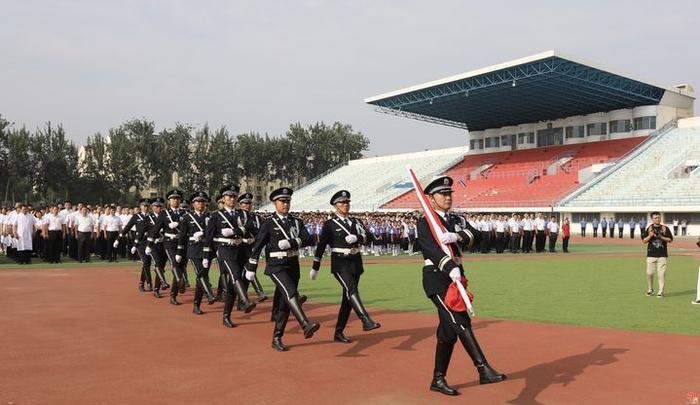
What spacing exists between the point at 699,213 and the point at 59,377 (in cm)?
4071

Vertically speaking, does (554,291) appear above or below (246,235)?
below

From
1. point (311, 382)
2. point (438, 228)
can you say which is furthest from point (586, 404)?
point (311, 382)

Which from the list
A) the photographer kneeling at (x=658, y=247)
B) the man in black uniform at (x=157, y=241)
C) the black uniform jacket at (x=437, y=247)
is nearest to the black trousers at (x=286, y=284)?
the black uniform jacket at (x=437, y=247)

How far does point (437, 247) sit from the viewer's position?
565 centimetres

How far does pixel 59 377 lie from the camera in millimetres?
6305

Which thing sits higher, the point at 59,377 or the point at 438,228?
the point at 438,228

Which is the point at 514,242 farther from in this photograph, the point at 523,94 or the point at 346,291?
the point at 523,94

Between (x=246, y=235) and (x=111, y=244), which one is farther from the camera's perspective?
(x=111, y=244)

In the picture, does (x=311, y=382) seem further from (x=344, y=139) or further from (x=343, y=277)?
(x=344, y=139)

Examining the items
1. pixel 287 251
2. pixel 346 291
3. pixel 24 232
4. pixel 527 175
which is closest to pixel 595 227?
pixel 527 175

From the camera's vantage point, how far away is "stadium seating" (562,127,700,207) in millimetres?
40094

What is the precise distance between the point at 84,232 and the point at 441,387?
18389 mm

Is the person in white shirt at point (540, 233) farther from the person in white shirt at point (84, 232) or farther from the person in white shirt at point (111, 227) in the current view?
the person in white shirt at point (84, 232)

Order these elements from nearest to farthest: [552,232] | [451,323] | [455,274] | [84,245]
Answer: [455,274] < [451,323] < [84,245] < [552,232]
